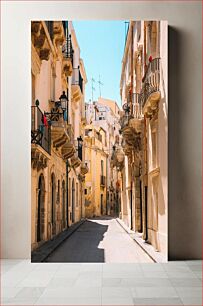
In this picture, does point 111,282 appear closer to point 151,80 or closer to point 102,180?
point 102,180

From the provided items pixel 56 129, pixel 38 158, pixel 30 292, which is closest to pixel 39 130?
pixel 56 129

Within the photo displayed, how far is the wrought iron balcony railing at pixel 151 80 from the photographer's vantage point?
793 centimetres

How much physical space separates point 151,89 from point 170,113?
18.7 inches

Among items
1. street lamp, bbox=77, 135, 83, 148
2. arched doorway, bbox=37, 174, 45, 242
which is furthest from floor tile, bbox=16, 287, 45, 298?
street lamp, bbox=77, 135, 83, 148

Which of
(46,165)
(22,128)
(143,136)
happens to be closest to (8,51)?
(22,128)

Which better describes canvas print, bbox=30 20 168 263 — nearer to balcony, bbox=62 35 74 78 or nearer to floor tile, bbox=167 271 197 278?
balcony, bbox=62 35 74 78

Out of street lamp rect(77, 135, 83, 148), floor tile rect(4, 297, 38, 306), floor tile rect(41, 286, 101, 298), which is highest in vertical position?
street lamp rect(77, 135, 83, 148)

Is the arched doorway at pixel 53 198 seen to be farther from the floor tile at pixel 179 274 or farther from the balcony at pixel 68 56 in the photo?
the floor tile at pixel 179 274

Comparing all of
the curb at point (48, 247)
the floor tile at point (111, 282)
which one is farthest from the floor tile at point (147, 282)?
the curb at point (48, 247)

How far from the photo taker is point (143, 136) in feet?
26.7

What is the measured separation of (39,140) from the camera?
25.6ft

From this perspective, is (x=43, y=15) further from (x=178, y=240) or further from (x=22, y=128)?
(x=178, y=240)

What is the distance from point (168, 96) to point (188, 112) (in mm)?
400

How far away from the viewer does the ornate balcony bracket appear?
7.77 meters
